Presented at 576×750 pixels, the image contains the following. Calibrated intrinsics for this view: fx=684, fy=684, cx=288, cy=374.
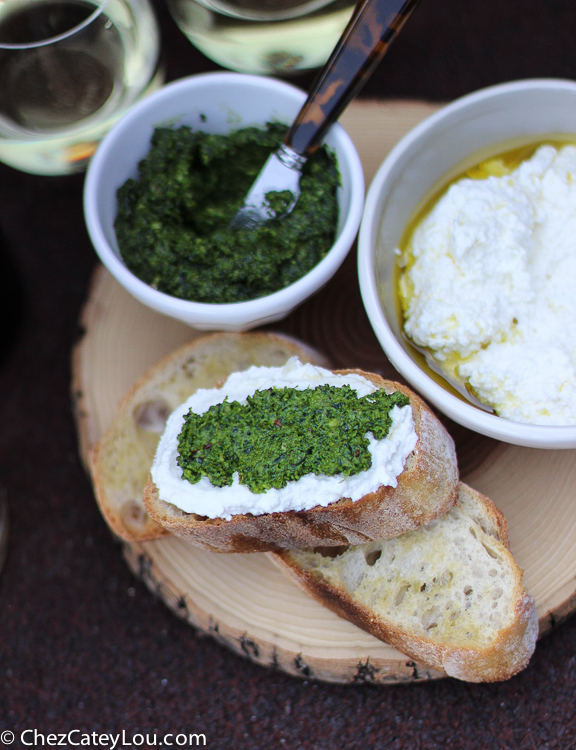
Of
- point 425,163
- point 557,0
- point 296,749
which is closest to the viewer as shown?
point 425,163

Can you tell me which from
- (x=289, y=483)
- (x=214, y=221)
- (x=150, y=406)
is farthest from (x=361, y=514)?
(x=214, y=221)

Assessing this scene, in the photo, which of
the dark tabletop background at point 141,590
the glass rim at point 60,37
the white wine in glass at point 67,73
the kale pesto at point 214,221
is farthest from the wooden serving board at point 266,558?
the glass rim at point 60,37

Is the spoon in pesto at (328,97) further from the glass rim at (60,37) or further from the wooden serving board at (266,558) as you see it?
the glass rim at (60,37)

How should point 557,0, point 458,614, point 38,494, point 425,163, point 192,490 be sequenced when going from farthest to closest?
1. point 557,0
2. point 38,494
3. point 425,163
4. point 458,614
5. point 192,490

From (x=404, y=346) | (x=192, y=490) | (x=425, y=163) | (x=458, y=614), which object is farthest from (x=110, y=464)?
(x=425, y=163)

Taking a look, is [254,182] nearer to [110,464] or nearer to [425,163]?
[425,163]

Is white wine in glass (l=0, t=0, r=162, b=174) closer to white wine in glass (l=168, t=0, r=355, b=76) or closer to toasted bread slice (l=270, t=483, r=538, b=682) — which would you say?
white wine in glass (l=168, t=0, r=355, b=76)

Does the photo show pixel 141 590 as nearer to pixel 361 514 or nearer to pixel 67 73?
pixel 361 514

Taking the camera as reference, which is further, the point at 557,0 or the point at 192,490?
the point at 557,0
